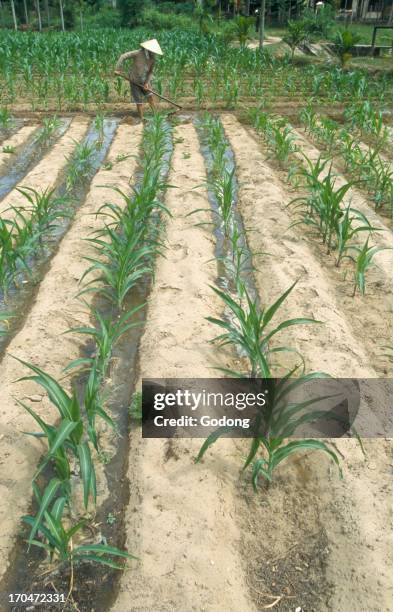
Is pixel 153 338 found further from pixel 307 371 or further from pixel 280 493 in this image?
pixel 280 493

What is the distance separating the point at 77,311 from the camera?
135 inches

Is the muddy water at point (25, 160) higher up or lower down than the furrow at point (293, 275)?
lower down

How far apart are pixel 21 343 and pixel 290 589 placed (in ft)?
6.27

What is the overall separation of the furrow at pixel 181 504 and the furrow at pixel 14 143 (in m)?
3.86

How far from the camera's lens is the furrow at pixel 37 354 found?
224 centimetres

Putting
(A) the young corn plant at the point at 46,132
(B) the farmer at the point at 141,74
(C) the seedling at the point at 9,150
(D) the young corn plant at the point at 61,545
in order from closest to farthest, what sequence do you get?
(D) the young corn plant at the point at 61,545, (C) the seedling at the point at 9,150, (A) the young corn plant at the point at 46,132, (B) the farmer at the point at 141,74

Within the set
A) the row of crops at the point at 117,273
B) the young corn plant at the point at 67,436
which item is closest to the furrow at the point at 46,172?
the row of crops at the point at 117,273

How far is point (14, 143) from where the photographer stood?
23.7 feet

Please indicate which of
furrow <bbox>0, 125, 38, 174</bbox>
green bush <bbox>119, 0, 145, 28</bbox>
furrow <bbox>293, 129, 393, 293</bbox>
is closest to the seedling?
furrow <bbox>0, 125, 38, 174</bbox>

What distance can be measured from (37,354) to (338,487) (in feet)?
5.56

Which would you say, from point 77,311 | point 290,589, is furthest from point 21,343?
point 290,589

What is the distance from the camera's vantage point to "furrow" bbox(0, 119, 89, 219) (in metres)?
5.02

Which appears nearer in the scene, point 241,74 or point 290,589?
point 290,589

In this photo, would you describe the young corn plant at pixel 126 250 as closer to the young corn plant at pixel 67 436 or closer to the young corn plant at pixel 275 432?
the young corn plant at pixel 67 436
